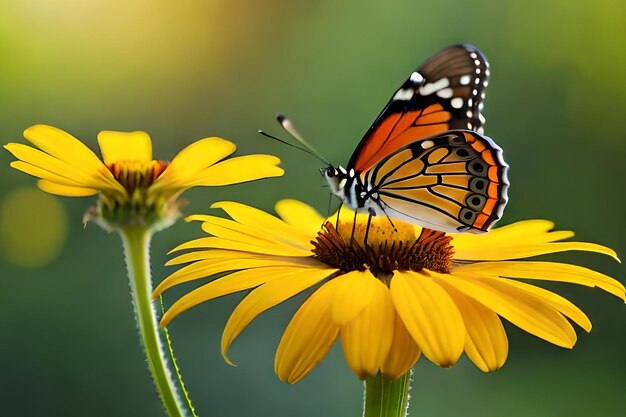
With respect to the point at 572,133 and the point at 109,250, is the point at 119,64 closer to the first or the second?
the point at 109,250

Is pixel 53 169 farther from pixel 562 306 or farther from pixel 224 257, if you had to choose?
pixel 562 306

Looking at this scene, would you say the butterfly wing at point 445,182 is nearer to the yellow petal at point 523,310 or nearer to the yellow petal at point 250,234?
the yellow petal at point 250,234

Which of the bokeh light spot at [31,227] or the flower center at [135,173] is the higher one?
the bokeh light spot at [31,227]

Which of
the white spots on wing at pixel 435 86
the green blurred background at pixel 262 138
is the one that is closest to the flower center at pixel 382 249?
the white spots on wing at pixel 435 86

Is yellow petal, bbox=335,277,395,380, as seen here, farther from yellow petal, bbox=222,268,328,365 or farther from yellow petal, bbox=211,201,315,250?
yellow petal, bbox=211,201,315,250

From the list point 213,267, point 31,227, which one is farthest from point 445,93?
point 31,227

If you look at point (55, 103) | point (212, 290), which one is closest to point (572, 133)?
point (55, 103)

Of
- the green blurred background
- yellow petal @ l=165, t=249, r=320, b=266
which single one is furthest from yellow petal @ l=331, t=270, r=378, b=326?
the green blurred background
